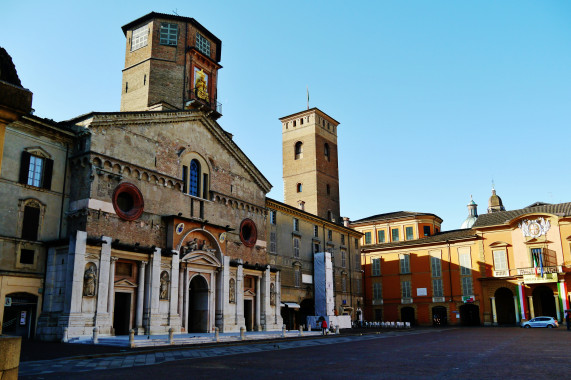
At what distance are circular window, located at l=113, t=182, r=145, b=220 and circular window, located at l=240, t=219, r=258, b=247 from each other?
1000cm

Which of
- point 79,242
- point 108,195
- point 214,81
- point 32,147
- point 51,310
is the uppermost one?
point 214,81

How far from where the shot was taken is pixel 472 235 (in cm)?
5497

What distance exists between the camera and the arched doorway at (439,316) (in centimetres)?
5605

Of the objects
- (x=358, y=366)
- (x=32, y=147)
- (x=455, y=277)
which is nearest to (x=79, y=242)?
(x=32, y=147)

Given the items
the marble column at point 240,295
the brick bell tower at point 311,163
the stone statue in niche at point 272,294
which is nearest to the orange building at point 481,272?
the brick bell tower at point 311,163

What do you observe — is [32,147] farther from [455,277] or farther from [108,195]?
[455,277]

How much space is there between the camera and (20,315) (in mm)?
23328

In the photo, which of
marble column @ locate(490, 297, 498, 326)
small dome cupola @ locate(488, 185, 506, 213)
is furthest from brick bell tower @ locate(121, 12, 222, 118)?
small dome cupola @ locate(488, 185, 506, 213)

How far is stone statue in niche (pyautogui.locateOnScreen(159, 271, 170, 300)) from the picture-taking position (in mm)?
28219

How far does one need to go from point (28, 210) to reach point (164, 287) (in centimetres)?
877

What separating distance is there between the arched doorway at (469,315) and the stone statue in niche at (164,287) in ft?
127

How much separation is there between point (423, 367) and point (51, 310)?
18.6 metres

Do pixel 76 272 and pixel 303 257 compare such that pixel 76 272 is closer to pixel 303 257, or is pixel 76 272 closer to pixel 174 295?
pixel 174 295

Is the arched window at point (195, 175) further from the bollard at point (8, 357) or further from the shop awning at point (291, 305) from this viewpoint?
the bollard at point (8, 357)
